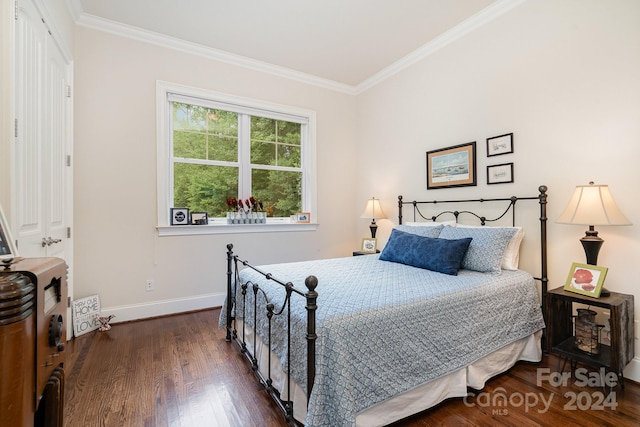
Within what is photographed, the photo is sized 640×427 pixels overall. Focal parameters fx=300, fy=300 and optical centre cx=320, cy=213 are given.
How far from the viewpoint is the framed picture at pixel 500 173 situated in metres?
2.65

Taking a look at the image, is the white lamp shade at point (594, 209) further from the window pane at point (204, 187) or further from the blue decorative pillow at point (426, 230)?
the window pane at point (204, 187)

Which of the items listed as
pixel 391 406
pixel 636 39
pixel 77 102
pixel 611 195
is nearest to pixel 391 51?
pixel 636 39

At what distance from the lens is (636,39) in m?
1.97

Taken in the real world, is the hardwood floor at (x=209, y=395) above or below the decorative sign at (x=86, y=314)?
below

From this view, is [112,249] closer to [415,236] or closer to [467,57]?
[415,236]

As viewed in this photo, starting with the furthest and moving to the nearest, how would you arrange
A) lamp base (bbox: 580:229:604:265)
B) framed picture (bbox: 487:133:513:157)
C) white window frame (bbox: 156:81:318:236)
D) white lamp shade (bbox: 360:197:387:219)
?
white lamp shade (bbox: 360:197:387:219), white window frame (bbox: 156:81:318:236), framed picture (bbox: 487:133:513:157), lamp base (bbox: 580:229:604:265)

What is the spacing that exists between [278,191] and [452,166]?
215 centimetres

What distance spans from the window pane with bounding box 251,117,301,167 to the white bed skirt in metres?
2.30

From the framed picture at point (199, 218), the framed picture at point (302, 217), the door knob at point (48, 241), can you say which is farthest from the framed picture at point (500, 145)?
the door knob at point (48, 241)

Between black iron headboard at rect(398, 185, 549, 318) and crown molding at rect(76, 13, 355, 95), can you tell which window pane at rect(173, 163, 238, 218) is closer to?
crown molding at rect(76, 13, 355, 95)

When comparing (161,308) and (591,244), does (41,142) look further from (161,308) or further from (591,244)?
(591,244)

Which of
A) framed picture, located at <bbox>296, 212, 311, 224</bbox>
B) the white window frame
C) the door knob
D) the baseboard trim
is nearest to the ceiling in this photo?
the white window frame

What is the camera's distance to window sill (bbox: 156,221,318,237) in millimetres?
3233

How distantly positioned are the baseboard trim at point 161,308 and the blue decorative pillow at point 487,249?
8.83ft
